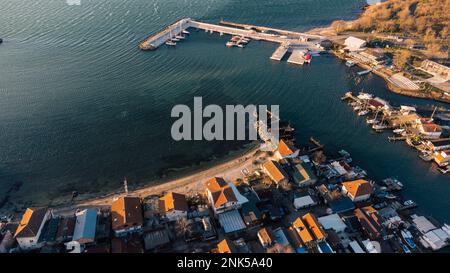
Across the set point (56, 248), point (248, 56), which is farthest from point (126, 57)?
point (56, 248)

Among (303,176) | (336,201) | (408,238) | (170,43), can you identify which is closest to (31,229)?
(303,176)

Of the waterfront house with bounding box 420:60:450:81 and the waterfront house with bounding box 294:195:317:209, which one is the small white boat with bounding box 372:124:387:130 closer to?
the waterfront house with bounding box 294:195:317:209

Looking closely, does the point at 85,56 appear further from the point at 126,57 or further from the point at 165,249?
the point at 165,249

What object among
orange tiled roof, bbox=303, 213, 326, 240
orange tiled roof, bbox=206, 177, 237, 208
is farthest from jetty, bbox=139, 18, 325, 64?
orange tiled roof, bbox=303, 213, 326, 240

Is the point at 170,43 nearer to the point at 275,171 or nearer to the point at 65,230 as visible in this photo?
the point at 275,171

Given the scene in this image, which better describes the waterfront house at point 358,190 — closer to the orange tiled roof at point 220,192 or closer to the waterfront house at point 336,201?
the waterfront house at point 336,201
